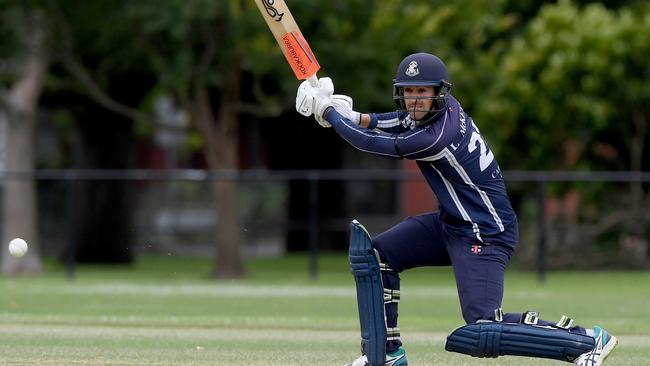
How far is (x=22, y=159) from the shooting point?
2192 centimetres

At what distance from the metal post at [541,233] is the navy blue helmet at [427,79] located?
1227cm

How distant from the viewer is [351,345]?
9922 millimetres

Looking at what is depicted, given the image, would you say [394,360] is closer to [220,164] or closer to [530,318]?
[530,318]

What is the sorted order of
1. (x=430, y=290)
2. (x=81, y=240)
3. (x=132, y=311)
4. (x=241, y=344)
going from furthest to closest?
1. (x=81, y=240)
2. (x=430, y=290)
3. (x=132, y=311)
4. (x=241, y=344)

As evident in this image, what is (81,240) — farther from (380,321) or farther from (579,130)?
(380,321)

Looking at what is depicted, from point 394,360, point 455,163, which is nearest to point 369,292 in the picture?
point 394,360

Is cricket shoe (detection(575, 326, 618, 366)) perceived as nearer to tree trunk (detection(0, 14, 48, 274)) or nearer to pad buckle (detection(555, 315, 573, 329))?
pad buckle (detection(555, 315, 573, 329))

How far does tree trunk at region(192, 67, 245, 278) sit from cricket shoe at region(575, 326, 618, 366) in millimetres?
13688

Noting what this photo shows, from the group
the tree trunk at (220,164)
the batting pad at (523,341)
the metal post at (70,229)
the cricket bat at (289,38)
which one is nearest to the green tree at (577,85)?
the tree trunk at (220,164)

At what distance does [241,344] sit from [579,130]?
13549 millimetres

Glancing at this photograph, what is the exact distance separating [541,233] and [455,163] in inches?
489

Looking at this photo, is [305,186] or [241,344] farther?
[305,186]

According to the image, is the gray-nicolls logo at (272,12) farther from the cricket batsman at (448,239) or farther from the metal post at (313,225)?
the metal post at (313,225)

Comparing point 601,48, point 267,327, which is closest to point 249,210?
point 601,48
